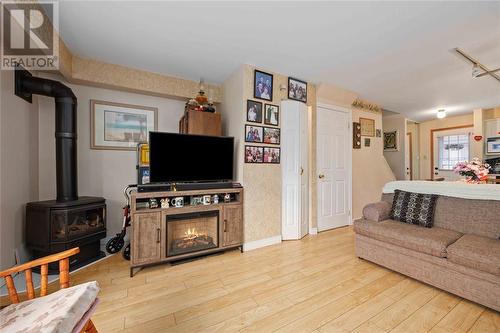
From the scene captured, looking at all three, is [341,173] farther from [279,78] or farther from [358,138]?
[279,78]

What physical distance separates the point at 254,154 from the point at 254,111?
59 cm

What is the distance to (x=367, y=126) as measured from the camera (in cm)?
439

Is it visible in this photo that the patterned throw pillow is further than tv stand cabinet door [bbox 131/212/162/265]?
Yes

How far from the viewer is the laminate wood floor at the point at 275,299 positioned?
1.46 m

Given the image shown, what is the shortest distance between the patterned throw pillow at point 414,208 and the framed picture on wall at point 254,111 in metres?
2.01

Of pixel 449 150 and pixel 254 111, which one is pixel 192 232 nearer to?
pixel 254 111

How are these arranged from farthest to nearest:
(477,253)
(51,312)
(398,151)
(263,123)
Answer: (398,151), (263,123), (477,253), (51,312)

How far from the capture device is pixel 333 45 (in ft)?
7.68

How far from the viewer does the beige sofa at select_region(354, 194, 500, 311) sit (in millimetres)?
1620

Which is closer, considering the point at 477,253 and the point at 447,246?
the point at 477,253

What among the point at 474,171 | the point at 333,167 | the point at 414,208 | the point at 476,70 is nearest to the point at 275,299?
the point at 414,208

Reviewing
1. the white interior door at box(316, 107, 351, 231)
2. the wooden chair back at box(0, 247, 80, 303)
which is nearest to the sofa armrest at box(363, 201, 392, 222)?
the white interior door at box(316, 107, 351, 231)

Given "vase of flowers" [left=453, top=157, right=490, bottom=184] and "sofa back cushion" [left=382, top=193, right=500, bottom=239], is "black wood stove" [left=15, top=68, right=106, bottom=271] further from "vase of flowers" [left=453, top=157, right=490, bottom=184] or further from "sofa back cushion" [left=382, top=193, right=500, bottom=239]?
"vase of flowers" [left=453, top=157, right=490, bottom=184]

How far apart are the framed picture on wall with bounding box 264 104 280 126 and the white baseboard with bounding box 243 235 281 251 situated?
1656 millimetres
